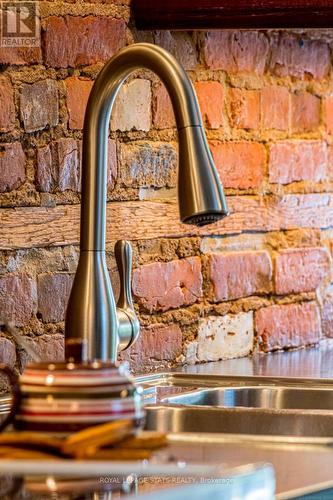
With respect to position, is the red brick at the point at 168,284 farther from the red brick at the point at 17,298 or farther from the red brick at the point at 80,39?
the red brick at the point at 80,39

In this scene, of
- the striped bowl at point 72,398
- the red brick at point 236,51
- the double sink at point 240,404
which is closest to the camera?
the striped bowl at point 72,398

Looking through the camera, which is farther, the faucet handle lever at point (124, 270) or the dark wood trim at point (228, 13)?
the dark wood trim at point (228, 13)

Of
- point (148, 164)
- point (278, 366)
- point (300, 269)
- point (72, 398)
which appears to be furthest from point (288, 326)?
point (72, 398)

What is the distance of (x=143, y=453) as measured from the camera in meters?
1.01

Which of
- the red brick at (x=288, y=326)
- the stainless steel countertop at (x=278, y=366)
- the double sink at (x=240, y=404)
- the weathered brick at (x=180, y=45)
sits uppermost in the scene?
the weathered brick at (x=180, y=45)

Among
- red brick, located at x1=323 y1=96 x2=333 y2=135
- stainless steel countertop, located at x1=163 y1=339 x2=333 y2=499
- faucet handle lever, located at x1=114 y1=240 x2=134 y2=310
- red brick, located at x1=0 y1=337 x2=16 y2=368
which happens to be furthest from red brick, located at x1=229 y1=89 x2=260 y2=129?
stainless steel countertop, located at x1=163 y1=339 x2=333 y2=499

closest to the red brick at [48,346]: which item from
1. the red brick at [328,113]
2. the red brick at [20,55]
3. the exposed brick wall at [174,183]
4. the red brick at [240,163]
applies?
the exposed brick wall at [174,183]

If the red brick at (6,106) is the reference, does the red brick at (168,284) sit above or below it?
below

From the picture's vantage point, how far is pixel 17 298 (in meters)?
1.71

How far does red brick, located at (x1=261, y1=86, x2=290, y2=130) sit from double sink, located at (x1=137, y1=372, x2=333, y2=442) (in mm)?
571

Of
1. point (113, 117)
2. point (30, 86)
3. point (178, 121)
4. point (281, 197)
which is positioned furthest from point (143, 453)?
point (281, 197)

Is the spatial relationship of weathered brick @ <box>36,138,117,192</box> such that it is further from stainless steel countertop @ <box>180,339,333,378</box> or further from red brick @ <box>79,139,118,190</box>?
stainless steel countertop @ <box>180,339,333,378</box>

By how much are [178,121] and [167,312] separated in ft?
2.21

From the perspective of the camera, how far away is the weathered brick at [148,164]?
193cm
